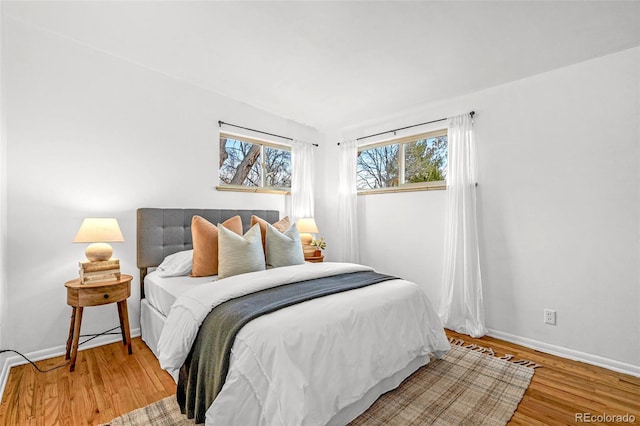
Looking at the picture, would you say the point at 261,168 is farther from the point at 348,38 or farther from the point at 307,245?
the point at 348,38

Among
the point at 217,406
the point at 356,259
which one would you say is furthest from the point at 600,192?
the point at 217,406

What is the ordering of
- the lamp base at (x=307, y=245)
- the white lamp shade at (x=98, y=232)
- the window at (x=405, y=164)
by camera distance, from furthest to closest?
the lamp base at (x=307, y=245), the window at (x=405, y=164), the white lamp shade at (x=98, y=232)

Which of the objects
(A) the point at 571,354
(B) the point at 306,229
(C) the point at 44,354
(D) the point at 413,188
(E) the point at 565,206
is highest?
(D) the point at 413,188

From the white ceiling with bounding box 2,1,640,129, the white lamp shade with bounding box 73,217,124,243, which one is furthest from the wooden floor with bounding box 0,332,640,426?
the white ceiling with bounding box 2,1,640,129

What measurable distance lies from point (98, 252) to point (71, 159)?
0.85 m

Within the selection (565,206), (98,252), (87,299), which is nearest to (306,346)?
(87,299)

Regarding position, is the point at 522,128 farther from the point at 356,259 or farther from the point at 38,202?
the point at 38,202

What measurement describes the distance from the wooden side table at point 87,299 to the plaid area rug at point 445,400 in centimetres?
90

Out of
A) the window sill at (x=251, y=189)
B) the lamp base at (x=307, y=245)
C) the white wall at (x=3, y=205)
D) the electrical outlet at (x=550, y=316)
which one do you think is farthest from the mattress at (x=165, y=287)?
the electrical outlet at (x=550, y=316)

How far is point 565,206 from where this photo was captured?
267 cm

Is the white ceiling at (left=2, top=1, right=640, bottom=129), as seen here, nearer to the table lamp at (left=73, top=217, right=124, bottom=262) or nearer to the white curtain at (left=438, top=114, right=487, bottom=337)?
the white curtain at (left=438, top=114, right=487, bottom=337)

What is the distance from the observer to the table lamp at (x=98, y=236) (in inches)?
90.4

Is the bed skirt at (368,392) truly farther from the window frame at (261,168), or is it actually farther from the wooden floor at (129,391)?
the window frame at (261,168)

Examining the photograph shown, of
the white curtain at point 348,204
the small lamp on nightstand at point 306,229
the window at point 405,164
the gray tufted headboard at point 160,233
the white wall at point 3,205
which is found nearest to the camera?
the white wall at point 3,205
